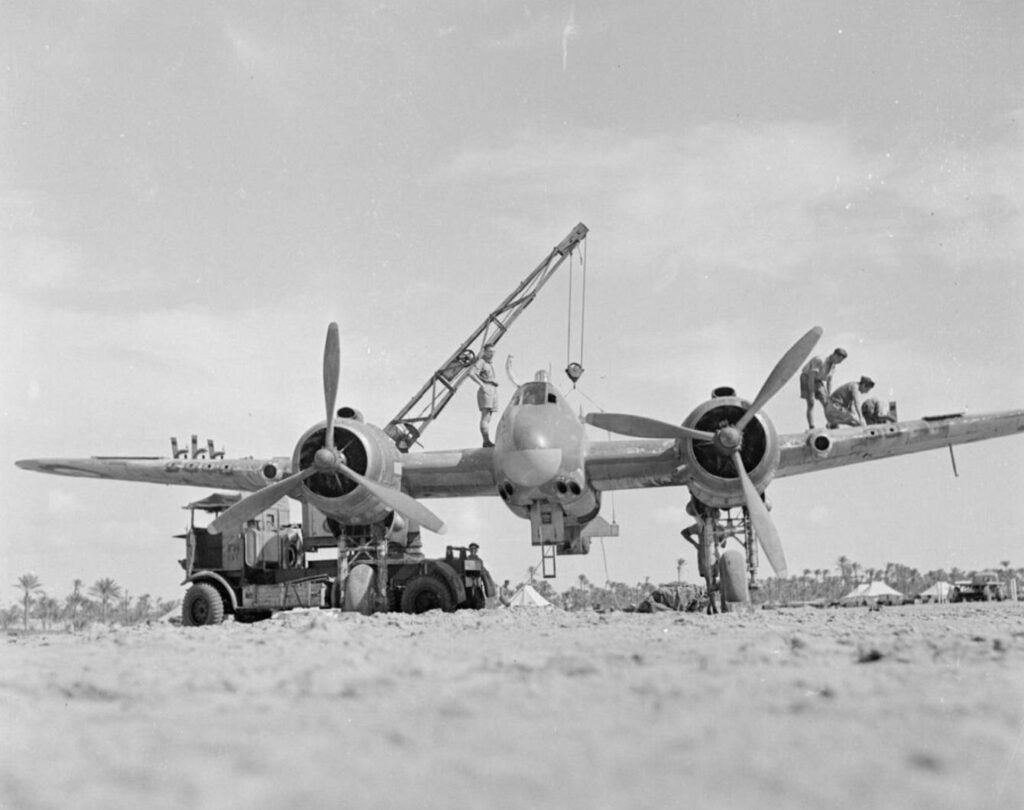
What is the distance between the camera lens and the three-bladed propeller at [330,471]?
19.4 meters

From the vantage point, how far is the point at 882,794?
3.18 m

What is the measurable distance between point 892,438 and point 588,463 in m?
6.58

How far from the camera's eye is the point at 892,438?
2116cm

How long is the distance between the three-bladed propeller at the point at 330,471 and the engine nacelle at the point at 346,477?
0.20m

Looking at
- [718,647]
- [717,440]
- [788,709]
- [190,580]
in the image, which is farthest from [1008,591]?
[788,709]

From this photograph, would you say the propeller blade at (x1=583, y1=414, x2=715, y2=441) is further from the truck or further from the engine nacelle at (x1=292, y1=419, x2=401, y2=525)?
the truck

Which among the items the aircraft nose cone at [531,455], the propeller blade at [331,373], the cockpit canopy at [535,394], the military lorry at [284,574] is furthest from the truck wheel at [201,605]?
the cockpit canopy at [535,394]

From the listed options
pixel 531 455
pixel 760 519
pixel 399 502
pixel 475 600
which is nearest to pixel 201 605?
pixel 475 600

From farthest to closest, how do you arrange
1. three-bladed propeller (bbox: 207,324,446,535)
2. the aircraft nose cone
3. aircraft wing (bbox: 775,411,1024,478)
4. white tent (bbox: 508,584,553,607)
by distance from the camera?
white tent (bbox: 508,584,553,607), aircraft wing (bbox: 775,411,1024,478), three-bladed propeller (bbox: 207,324,446,535), the aircraft nose cone

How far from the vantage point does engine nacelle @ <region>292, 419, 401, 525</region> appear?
65.6ft

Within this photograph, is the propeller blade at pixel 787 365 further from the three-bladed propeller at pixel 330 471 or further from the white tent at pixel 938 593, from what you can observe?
the white tent at pixel 938 593

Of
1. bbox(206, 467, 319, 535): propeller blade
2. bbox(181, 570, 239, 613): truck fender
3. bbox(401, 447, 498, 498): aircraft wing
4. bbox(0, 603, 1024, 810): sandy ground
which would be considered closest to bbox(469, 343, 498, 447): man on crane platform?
bbox(401, 447, 498, 498): aircraft wing

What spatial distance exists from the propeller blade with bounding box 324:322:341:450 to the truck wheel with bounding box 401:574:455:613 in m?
4.02

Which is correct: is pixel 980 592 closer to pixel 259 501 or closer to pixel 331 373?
pixel 331 373
